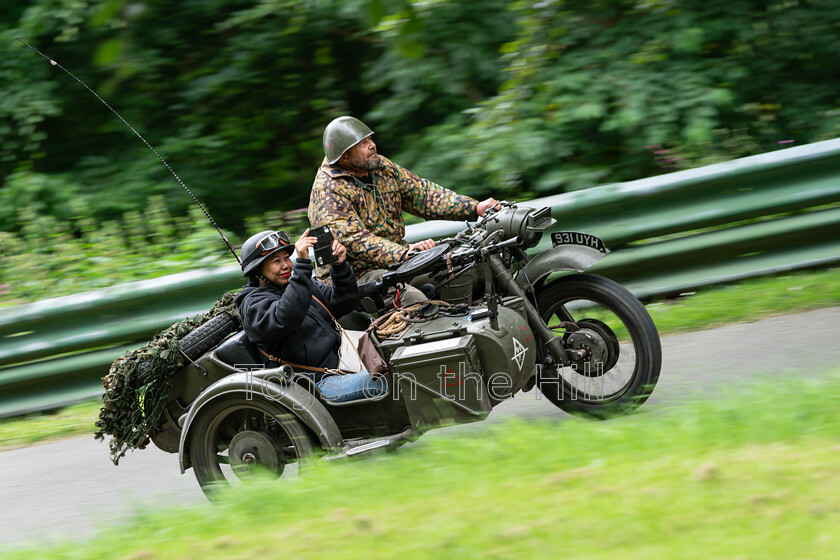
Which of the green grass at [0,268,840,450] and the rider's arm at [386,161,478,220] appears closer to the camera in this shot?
the rider's arm at [386,161,478,220]

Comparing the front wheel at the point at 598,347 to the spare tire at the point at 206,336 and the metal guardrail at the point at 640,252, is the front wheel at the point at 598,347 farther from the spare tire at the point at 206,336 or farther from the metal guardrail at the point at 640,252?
the metal guardrail at the point at 640,252

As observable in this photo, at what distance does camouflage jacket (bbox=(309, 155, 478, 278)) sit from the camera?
5223 mm

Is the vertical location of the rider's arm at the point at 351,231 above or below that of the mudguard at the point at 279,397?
above

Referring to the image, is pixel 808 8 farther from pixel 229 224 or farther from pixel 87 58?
pixel 87 58

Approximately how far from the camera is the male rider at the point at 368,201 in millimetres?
5223

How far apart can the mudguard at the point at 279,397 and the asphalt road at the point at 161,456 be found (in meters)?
0.50

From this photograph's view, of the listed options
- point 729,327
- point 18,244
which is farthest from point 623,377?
point 18,244

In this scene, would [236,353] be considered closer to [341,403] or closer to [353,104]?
[341,403]

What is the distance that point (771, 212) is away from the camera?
664cm

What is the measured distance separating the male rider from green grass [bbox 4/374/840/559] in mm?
1108

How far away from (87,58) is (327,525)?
726cm

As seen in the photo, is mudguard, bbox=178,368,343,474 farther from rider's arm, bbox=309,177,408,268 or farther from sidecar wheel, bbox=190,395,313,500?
rider's arm, bbox=309,177,408,268

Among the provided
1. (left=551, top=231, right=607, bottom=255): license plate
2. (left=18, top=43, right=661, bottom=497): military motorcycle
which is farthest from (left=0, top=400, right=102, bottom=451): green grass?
(left=551, top=231, right=607, bottom=255): license plate

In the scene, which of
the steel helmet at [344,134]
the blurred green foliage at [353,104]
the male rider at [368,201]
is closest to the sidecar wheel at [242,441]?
the male rider at [368,201]
